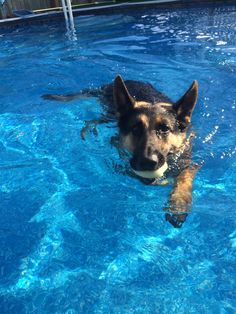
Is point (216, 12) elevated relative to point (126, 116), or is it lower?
lower

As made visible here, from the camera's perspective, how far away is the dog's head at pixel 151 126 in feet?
15.7

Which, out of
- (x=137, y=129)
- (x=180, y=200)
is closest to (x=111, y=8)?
(x=137, y=129)

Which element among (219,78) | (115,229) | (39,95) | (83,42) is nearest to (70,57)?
(83,42)

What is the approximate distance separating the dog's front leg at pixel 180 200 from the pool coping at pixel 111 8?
42.9 feet

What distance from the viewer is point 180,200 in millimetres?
4848

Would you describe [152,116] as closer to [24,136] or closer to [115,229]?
[115,229]

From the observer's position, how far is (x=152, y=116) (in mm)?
5418

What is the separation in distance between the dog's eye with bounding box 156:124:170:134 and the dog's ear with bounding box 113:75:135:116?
66 centimetres

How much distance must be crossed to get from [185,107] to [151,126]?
0.72 metres

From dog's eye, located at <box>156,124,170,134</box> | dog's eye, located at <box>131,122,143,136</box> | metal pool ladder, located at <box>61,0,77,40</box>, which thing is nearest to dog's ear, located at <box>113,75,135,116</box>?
dog's eye, located at <box>131,122,143,136</box>

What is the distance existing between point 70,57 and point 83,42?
1715 millimetres

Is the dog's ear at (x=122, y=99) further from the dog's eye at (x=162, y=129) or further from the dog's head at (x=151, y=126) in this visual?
the dog's eye at (x=162, y=129)

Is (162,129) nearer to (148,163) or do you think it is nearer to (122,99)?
(122,99)

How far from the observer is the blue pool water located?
393 centimetres
